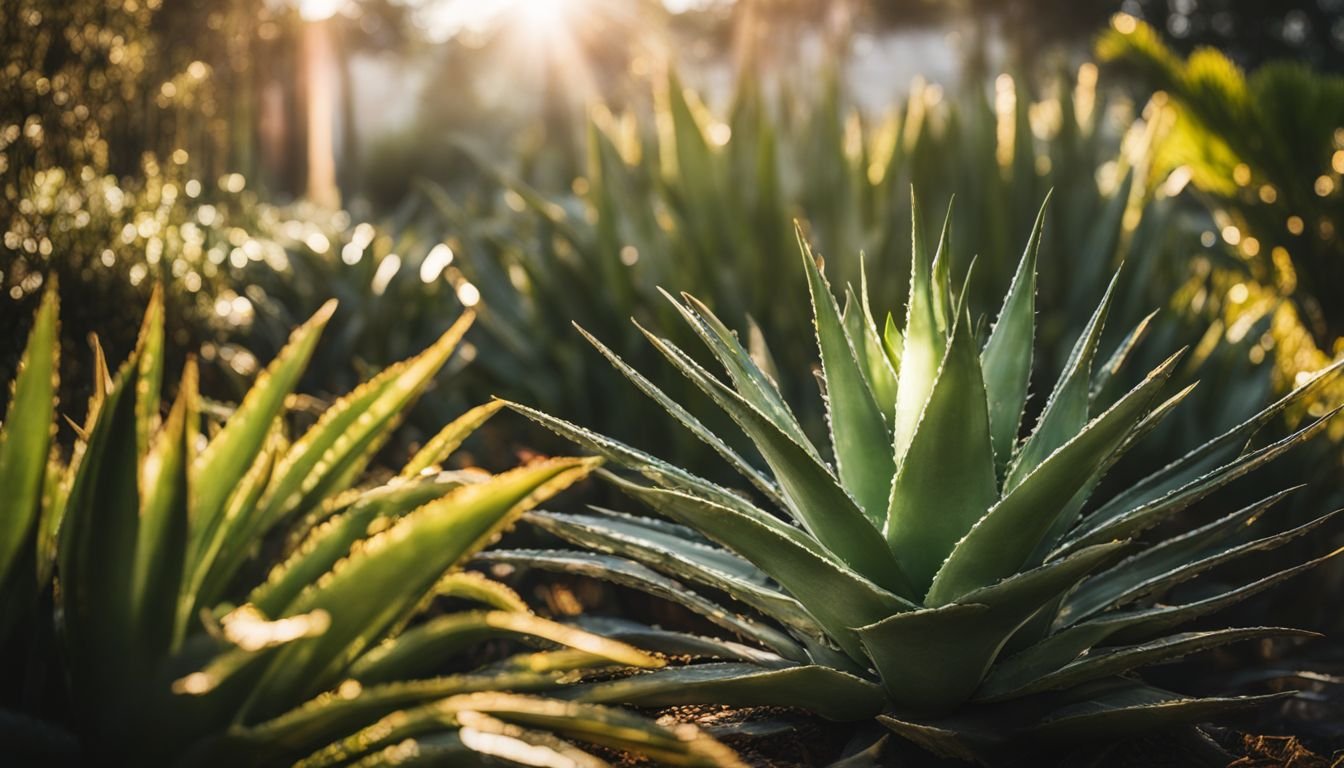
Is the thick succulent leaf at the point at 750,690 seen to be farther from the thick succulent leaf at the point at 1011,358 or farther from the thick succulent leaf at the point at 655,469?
the thick succulent leaf at the point at 1011,358

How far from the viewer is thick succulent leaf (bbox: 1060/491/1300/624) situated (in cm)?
161

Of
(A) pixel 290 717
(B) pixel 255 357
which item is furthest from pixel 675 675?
(B) pixel 255 357

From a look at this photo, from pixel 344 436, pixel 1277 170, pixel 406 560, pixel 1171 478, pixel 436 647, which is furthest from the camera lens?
pixel 1277 170

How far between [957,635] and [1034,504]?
201 mm

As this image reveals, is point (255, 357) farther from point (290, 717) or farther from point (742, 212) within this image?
point (290, 717)

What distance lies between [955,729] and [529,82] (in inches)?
1698

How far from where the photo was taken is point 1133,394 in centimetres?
143

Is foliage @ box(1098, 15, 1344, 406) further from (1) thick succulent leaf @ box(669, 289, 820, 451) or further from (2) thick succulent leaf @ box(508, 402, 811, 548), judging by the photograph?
(2) thick succulent leaf @ box(508, 402, 811, 548)

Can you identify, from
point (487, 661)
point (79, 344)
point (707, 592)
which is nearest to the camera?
point (487, 661)

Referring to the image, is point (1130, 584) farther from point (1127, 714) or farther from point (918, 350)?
point (918, 350)

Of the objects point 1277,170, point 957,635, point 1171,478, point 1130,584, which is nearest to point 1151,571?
point 1130,584

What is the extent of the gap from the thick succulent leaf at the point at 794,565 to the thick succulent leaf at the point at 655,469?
6 cm

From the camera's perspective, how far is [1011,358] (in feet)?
6.32

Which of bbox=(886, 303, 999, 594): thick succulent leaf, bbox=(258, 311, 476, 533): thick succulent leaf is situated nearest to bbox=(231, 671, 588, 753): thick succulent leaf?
bbox=(258, 311, 476, 533): thick succulent leaf
